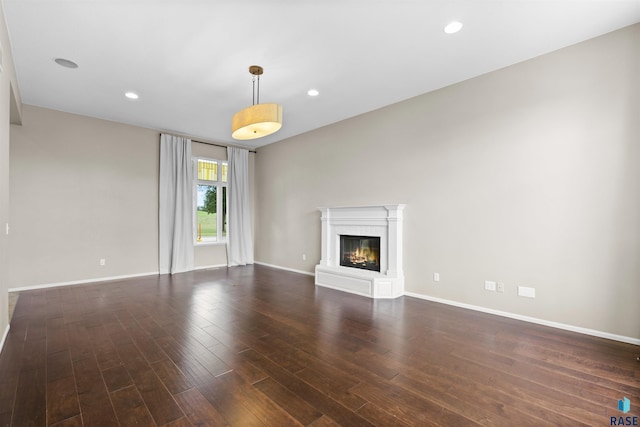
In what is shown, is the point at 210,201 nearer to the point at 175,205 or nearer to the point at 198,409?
the point at 175,205

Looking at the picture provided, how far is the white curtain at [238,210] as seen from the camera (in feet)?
23.3

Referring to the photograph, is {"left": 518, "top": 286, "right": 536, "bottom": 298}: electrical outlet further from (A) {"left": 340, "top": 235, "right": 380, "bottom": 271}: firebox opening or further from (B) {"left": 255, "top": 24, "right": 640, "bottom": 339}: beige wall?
(A) {"left": 340, "top": 235, "right": 380, "bottom": 271}: firebox opening

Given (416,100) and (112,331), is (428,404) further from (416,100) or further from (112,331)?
(416,100)

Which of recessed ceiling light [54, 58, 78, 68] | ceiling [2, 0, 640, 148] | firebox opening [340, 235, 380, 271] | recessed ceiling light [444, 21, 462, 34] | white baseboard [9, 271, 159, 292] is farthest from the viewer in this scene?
firebox opening [340, 235, 380, 271]

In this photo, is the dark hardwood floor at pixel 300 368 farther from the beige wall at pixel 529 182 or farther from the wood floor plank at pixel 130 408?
the beige wall at pixel 529 182

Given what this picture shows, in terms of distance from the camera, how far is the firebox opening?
4918 mm

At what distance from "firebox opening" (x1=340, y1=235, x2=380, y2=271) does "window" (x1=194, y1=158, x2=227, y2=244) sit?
3.34 metres

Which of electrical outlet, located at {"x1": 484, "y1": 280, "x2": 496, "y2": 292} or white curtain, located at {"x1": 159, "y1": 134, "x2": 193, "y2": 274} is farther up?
white curtain, located at {"x1": 159, "y1": 134, "x2": 193, "y2": 274}

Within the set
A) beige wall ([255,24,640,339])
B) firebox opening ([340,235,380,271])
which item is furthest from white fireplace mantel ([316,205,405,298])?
beige wall ([255,24,640,339])

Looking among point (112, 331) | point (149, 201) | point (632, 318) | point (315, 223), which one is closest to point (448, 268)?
point (632, 318)

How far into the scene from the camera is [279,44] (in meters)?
3.10

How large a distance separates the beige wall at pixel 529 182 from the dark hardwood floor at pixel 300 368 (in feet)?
1.29

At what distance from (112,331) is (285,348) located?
1937 millimetres

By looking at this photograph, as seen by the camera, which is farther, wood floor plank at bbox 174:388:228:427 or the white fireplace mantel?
the white fireplace mantel
